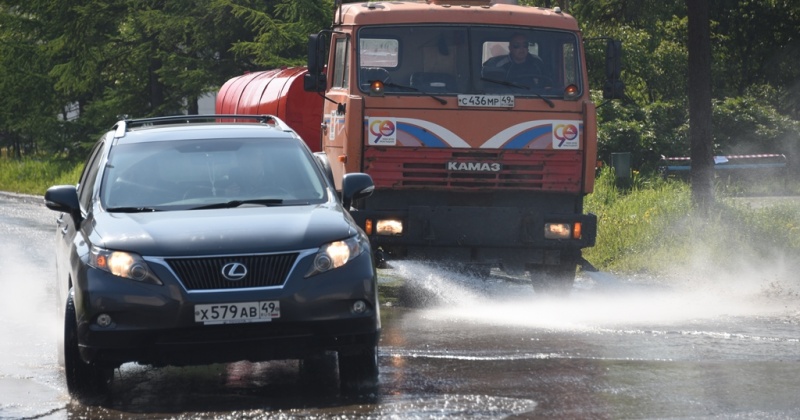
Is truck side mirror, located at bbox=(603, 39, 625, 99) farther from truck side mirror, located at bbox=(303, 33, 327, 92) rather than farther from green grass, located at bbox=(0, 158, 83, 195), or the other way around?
green grass, located at bbox=(0, 158, 83, 195)

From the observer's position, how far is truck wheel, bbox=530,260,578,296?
13091 mm

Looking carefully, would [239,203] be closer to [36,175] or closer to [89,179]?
[89,179]

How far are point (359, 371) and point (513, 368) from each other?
1.14 metres

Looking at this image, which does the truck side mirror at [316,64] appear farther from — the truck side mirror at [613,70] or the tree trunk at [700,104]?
the tree trunk at [700,104]

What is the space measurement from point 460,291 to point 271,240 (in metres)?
5.80

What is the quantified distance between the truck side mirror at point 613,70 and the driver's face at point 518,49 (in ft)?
2.54

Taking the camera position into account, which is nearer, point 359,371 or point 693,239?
point 359,371

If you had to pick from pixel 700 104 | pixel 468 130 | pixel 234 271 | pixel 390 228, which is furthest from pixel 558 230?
pixel 700 104

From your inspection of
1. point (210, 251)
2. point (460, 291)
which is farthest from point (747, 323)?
point (210, 251)

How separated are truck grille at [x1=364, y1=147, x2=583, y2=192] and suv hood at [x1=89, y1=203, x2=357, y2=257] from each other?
431 centimetres

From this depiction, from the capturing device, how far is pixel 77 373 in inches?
309

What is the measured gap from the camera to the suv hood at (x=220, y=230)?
759cm

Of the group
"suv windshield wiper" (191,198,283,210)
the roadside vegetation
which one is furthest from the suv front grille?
the roadside vegetation

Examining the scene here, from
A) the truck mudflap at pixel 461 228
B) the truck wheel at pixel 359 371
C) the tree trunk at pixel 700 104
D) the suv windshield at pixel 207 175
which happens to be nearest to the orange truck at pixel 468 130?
the truck mudflap at pixel 461 228
